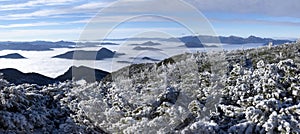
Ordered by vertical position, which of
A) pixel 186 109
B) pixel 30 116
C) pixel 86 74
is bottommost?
pixel 86 74

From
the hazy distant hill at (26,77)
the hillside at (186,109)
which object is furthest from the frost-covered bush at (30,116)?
the hazy distant hill at (26,77)

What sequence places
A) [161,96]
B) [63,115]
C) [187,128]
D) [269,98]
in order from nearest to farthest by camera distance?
1. [187,128]
2. [269,98]
3. [161,96]
4. [63,115]

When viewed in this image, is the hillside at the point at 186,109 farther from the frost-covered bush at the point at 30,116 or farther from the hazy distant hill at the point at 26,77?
the hazy distant hill at the point at 26,77

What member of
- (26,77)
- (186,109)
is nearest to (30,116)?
(186,109)

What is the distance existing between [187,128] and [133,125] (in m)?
2.95

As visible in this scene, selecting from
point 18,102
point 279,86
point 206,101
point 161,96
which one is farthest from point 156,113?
point 18,102

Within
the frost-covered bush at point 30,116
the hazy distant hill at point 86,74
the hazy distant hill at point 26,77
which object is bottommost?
the hazy distant hill at point 26,77

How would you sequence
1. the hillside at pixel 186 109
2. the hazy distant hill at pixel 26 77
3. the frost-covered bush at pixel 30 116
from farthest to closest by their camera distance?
the hazy distant hill at pixel 26 77 → the frost-covered bush at pixel 30 116 → the hillside at pixel 186 109

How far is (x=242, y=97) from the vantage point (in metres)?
23.4

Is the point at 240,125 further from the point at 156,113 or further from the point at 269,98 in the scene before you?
the point at 156,113

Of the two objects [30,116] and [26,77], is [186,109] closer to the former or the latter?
[30,116]

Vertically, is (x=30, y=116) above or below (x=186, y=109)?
below

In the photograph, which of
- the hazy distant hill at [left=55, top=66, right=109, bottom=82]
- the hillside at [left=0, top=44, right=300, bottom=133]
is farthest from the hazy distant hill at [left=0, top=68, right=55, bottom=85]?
the hillside at [left=0, top=44, right=300, bottom=133]

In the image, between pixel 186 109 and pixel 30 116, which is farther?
pixel 30 116
